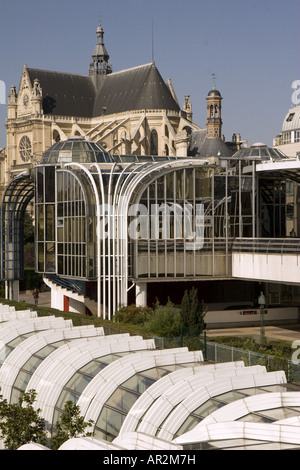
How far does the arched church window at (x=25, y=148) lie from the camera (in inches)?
4090

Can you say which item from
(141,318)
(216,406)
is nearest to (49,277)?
(141,318)

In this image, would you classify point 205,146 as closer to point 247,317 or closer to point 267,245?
point 247,317

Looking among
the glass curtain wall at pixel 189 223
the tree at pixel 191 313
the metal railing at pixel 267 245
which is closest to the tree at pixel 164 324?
the tree at pixel 191 313

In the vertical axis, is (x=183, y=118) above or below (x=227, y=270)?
above

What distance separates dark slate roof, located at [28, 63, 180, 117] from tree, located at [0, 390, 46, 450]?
77.6 metres

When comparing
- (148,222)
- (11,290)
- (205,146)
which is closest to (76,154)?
(148,222)

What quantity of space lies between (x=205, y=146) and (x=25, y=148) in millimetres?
24922

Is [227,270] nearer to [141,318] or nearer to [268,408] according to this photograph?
[141,318]

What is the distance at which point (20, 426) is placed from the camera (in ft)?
65.9

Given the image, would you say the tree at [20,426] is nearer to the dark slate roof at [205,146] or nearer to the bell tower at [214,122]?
the dark slate roof at [205,146]

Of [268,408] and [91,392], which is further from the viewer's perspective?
[91,392]

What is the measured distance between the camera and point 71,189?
44594 millimetres

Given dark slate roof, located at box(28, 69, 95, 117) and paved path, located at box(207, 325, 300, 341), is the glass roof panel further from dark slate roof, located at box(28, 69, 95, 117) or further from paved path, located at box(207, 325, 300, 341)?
dark slate roof, located at box(28, 69, 95, 117)
